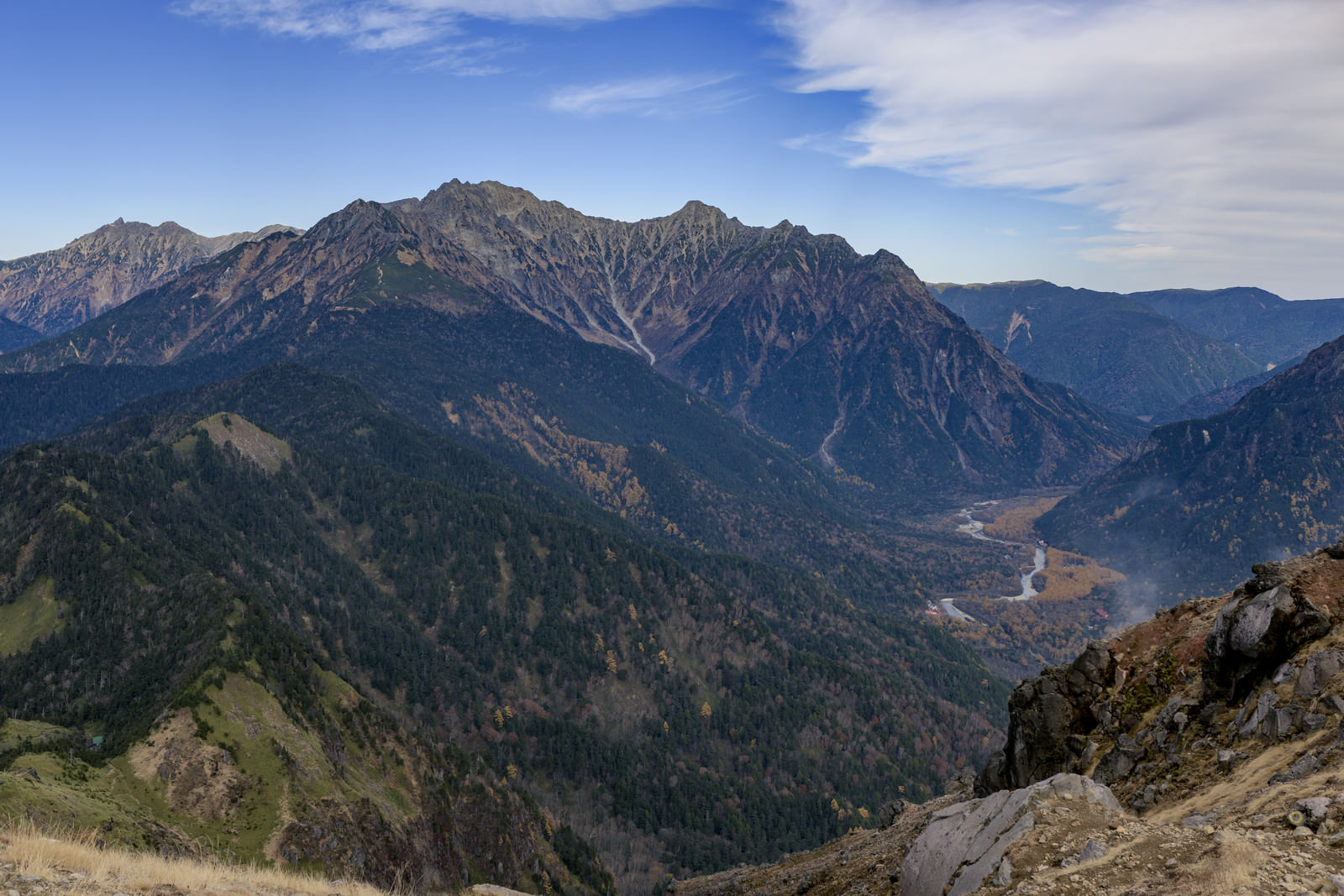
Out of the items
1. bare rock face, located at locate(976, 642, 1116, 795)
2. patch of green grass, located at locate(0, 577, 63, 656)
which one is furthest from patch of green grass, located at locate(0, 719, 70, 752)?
bare rock face, located at locate(976, 642, 1116, 795)

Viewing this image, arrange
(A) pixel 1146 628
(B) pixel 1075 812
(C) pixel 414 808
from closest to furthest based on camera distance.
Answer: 1. (B) pixel 1075 812
2. (A) pixel 1146 628
3. (C) pixel 414 808

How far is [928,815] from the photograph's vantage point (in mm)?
59219

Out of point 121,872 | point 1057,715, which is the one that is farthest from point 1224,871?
point 121,872

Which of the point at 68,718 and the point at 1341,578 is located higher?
the point at 1341,578

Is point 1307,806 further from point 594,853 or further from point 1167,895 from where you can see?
point 594,853

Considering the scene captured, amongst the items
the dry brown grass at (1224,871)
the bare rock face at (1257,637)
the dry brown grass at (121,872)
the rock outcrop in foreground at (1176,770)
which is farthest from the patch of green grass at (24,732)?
the bare rock face at (1257,637)

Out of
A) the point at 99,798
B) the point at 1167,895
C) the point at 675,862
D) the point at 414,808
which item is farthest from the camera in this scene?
the point at 675,862

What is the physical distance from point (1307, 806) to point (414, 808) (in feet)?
451

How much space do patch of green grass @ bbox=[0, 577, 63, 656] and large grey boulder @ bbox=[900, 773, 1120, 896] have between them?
168 metres

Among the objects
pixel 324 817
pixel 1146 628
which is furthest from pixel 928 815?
pixel 324 817

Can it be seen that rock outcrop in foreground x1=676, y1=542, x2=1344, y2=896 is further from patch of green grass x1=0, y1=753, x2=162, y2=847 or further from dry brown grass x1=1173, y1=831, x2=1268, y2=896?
patch of green grass x1=0, y1=753, x2=162, y2=847

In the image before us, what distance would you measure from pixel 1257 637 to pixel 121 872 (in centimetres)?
4848

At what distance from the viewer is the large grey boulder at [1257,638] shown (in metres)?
34.0

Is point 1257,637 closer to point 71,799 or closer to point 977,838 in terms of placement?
point 977,838
